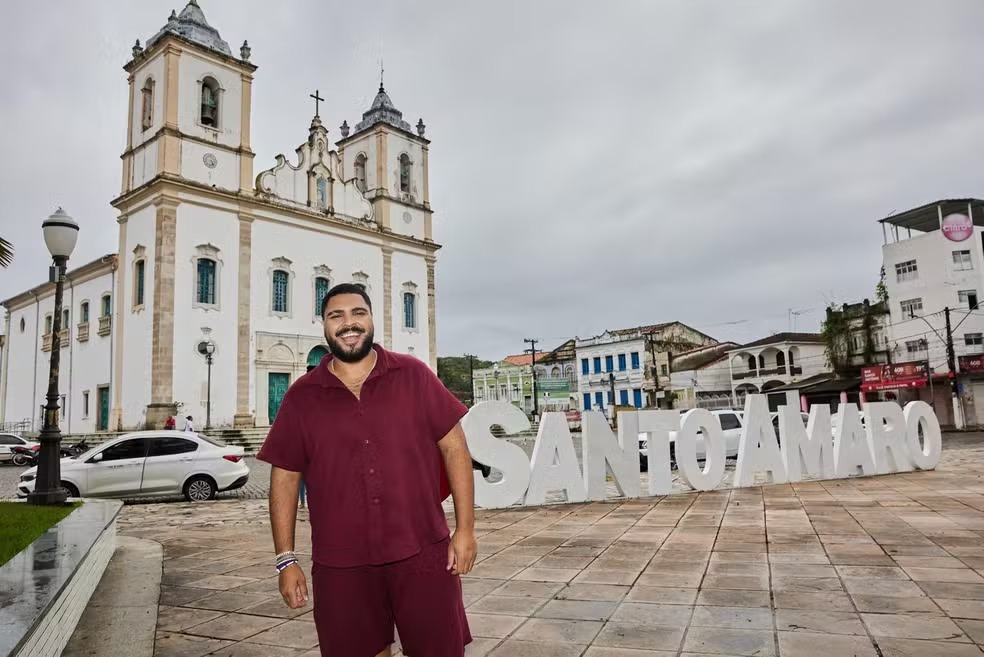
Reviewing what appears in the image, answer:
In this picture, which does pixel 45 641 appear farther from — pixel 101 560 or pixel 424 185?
pixel 424 185

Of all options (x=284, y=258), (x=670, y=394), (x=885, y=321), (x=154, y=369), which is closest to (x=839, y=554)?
(x=154, y=369)

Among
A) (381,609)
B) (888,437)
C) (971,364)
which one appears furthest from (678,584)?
(971,364)

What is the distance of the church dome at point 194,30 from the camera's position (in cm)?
2564

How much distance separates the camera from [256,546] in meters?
6.99

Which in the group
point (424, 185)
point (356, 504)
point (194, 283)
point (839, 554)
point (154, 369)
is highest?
point (424, 185)

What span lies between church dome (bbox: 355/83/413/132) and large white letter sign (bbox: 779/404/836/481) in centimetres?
2659

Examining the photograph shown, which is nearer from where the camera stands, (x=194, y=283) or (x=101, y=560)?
(x=101, y=560)

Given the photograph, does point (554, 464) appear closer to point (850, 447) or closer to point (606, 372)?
point (850, 447)

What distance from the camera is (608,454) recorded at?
32.5ft

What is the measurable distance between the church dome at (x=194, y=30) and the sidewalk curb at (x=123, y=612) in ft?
80.3

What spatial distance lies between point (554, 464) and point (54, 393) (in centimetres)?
640

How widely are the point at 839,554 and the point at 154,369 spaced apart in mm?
22538

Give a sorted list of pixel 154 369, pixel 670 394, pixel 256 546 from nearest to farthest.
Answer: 1. pixel 256 546
2. pixel 154 369
3. pixel 670 394

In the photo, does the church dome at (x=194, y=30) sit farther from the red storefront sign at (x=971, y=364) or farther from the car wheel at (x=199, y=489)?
the red storefront sign at (x=971, y=364)
